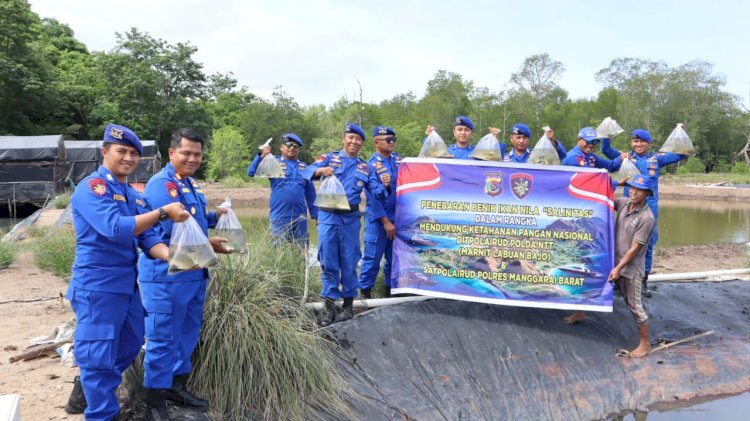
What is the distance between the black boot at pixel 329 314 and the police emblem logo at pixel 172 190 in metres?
1.74

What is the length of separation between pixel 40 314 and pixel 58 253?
2.08 metres

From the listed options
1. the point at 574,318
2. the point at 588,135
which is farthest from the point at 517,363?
the point at 588,135

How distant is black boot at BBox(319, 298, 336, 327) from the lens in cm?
442

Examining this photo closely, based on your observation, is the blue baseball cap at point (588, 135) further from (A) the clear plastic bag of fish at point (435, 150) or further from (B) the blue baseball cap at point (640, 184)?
(A) the clear plastic bag of fish at point (435, 150)

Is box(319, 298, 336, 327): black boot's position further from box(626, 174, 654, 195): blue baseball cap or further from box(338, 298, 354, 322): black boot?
box(626, 174, 654, 195): blue baseball cap

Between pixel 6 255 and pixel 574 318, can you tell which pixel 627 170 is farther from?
pixel 6 255

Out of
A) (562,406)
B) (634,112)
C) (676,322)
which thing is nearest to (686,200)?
(634,112)

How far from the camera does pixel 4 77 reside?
80.7 ft

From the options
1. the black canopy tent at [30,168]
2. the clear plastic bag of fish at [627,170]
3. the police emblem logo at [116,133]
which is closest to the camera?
the police emblem logo at [116,133]

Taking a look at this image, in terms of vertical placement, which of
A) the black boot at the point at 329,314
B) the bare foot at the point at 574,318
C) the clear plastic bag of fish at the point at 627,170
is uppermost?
the clear plastic bag of fish at the point at 627,170

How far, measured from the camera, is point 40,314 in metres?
5.53

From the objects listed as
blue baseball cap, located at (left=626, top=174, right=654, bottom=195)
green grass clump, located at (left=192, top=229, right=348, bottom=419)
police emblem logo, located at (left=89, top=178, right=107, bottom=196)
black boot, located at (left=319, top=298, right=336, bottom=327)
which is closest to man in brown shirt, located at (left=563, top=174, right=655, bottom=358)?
blue baseball cap, located at (left=626, top=174, right=654, bottom=195)

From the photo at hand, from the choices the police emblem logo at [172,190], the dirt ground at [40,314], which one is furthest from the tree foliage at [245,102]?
the police emblem logo at [172,190]

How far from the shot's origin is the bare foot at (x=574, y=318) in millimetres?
4884
